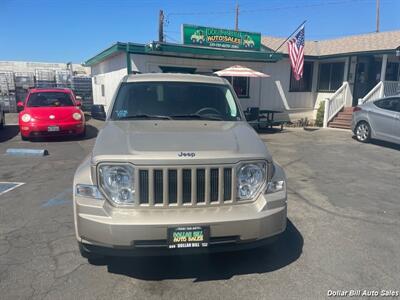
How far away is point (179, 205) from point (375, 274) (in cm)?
213

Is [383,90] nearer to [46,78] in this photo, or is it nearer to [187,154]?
[187,154]

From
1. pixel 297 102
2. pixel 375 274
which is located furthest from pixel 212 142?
pixel 297 102

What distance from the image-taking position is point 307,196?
584cm

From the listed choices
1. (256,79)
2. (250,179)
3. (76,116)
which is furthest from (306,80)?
(250,179)

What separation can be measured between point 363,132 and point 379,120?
3.01 feet

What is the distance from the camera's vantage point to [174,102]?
432 cm

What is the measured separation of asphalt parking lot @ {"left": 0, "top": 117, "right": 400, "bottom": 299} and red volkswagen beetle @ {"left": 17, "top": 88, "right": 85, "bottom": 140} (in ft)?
13.7

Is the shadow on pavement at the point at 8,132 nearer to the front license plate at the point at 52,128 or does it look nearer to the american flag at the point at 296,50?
the front license plate at the point at 52,128

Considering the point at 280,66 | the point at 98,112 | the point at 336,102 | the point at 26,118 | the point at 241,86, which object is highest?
the point at 280,66

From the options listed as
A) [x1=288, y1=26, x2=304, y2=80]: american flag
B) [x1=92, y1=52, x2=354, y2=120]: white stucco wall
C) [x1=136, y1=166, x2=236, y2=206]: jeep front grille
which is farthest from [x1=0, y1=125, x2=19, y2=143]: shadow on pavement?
[x1=288, y1=26, x2=304, y2=80]: american flag

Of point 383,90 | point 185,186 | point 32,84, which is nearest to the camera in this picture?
point 185,186

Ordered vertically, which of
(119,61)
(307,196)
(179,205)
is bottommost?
(307,196)

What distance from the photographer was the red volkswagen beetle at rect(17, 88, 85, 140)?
10.6 m

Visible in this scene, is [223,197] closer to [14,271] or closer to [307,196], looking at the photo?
[14,271]
